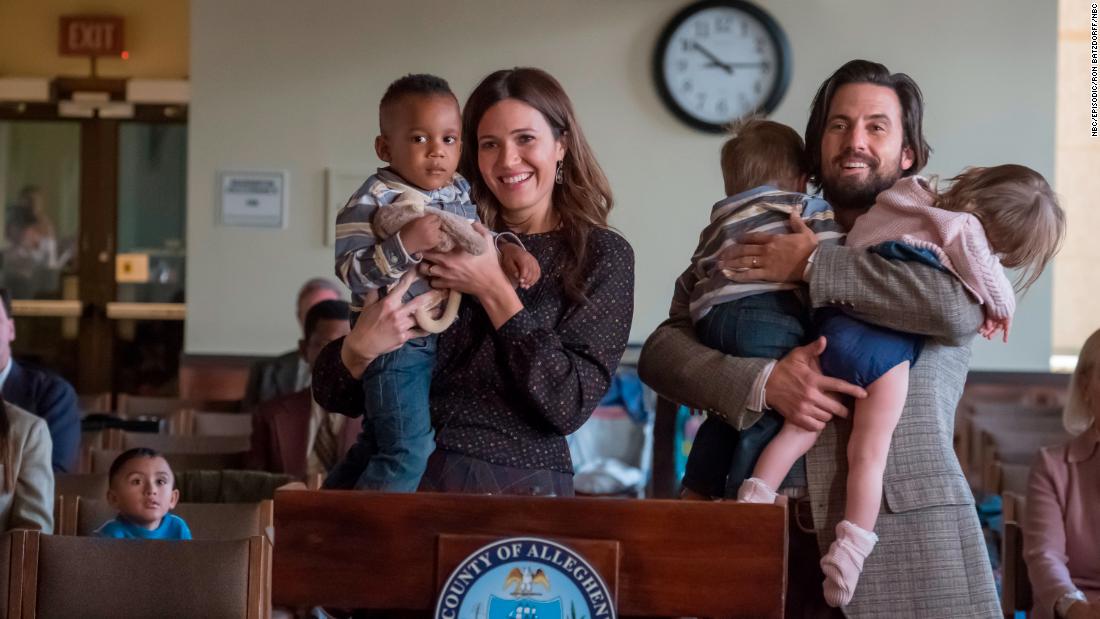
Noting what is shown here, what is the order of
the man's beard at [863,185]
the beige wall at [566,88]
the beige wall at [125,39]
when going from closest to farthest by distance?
the man's beard at [863,185], the beige wall at [566,88], the beige wall at [125,39]

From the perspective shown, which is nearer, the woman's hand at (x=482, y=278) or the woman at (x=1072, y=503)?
the woman's hand at (x=482, y=278)

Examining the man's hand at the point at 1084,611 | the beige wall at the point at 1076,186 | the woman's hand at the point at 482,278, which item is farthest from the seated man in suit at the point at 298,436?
the beige wall at the point at 1076,186

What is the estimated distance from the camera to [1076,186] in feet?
29.9

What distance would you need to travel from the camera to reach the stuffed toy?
1927 millimetres

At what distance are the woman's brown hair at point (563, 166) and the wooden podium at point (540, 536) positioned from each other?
515 millimetres

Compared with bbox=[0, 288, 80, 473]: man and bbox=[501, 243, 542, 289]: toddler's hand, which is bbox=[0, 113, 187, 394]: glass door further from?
bbox=[501, 243, 542, 289]: toddler's hand

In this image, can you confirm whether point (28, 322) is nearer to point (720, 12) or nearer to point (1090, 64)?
point (720, 12)

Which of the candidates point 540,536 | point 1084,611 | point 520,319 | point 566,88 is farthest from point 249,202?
point 540,536

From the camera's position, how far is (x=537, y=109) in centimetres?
203

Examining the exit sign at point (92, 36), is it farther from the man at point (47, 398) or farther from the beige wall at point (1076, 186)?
the beige wall at point (1076, 186)

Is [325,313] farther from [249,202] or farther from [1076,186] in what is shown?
[1076,186]

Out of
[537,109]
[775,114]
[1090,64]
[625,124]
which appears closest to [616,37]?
[625,124]

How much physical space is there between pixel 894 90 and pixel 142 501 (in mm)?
2200

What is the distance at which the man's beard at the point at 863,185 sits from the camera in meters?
2.12
